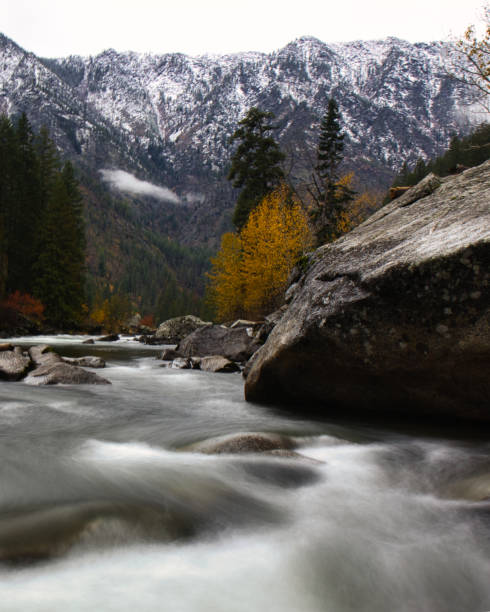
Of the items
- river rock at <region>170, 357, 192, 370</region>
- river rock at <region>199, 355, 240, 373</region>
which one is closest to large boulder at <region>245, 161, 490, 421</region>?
river rock at <region>199, 355, 240, 373</region>

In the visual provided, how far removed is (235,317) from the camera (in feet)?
104

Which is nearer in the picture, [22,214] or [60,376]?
[60,376]

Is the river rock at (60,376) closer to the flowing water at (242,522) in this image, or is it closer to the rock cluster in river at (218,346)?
the flowing water at (242,522)

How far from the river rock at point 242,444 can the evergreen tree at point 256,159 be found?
29.4 m

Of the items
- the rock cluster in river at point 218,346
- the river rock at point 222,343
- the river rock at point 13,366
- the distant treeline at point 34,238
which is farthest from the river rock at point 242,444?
the distant treeline at point 34,238

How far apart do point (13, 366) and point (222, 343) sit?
787cm

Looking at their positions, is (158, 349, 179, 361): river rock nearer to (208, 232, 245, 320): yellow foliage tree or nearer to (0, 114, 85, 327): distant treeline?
(208, 232, 245, 320): yellow foliage tree

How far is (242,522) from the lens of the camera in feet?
8.86

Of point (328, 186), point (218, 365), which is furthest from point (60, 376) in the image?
point (328, 186)

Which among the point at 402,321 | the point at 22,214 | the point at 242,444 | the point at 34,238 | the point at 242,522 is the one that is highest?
the point at 22,214

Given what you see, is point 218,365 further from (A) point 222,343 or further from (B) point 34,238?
(B) point 34,238

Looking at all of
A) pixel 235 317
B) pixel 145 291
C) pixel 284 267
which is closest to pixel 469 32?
pixel 284 267

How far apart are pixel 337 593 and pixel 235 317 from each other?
29.9 metres

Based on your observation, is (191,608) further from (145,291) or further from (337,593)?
(145,291)
